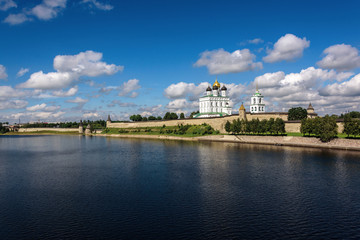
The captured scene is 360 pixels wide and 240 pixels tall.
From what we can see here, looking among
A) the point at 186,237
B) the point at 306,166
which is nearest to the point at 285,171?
the point at 306,166

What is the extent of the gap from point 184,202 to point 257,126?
114ft

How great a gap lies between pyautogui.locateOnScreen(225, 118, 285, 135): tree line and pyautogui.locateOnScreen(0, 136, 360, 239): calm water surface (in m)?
19.7

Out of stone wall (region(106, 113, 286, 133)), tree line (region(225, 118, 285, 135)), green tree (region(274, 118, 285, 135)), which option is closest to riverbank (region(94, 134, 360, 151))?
tree line (region(225, 118, 285, 135))

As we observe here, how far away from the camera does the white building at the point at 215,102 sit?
3059 inches

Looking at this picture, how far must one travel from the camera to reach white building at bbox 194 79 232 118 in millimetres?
77688

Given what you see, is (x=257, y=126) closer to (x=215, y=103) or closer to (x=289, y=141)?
(x=289, y=141)

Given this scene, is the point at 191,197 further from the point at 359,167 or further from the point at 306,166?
the point at 359,167

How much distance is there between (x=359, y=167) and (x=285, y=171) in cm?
637

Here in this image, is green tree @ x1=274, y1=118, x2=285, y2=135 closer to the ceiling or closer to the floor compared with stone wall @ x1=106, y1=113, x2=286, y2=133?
closer to the floor

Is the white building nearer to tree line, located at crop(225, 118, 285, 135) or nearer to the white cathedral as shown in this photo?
the white cathedral

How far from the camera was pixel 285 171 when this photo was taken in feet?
68.9

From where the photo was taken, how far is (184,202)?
46.2 ft

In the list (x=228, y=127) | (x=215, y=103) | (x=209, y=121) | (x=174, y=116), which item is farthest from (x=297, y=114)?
(x=174, y=116)

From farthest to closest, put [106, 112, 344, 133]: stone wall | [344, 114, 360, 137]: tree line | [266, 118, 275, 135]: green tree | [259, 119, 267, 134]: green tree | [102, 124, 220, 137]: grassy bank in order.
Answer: [102, 124, 220, 137]: grassy bank
[106, 112, 344, 133]: stone wall
[259, 119, 267, 134]: green tree
[266, 118, 275, 135]: green tree
[344, 114, 360, 137]: tree line
